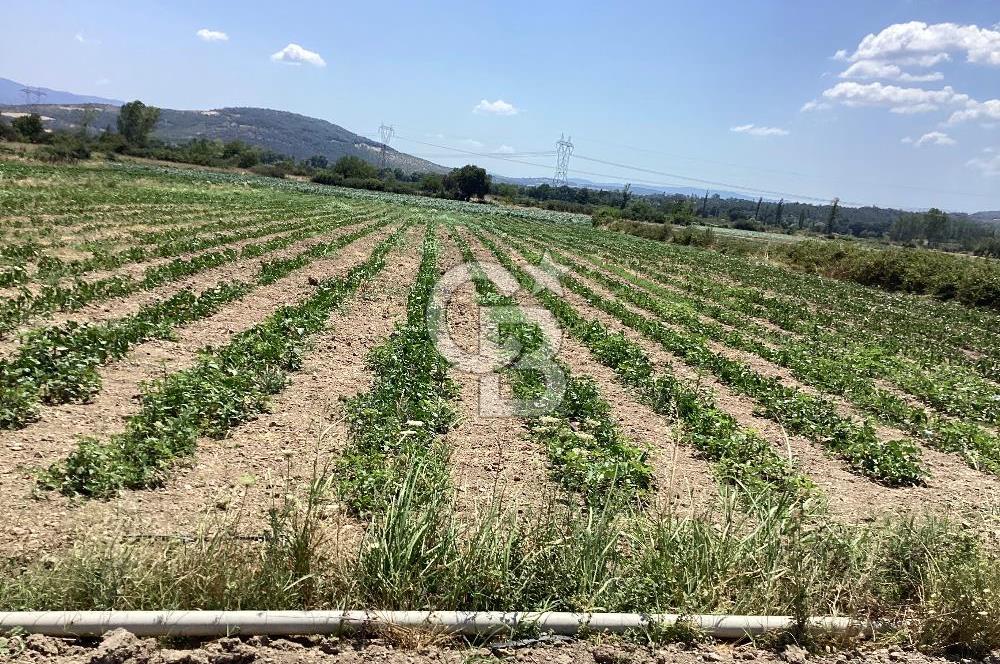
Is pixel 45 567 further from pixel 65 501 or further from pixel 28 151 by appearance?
pixel 28 151

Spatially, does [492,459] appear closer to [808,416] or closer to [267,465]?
[267,465]

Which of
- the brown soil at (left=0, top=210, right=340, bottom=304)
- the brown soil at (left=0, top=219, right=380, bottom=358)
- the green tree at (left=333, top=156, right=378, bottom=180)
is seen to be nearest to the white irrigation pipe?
the brown soil at (left=0, top=219, right=380, bottom=358)

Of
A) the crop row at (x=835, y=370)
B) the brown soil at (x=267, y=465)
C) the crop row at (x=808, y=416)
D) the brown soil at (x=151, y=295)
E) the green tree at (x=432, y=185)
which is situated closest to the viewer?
the brown soil at (x=267, y=465)

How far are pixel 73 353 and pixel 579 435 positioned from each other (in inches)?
244

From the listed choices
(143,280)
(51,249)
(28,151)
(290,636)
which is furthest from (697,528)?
(28,151)

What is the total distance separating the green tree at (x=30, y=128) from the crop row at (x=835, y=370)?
91.3 m

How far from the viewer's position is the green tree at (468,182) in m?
116

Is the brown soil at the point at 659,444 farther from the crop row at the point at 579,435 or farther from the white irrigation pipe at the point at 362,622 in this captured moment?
the white irrigation pipe at the point at 362,622

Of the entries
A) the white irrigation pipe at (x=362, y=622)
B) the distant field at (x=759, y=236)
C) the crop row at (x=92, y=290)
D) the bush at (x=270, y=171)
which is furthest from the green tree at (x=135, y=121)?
the white irrigation pipe at (x=362, y=622)

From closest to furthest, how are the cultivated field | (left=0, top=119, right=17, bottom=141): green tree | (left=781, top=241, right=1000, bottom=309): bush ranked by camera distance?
the cultivated field → (left=781, top=241, right=1000, bottom=309): bush → (left=0, top=119, right=17, bottom=141): green tree

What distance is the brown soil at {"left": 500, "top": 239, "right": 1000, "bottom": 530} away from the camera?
19.9 feet

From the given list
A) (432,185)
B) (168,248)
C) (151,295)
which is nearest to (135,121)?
(432,185)

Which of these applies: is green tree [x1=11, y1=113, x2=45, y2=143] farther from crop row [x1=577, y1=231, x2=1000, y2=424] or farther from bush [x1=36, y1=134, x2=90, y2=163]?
crop row [x1=577, y1=231, x2=1000, y2=424]

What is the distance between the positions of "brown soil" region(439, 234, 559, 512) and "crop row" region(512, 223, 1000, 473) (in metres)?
6.03
